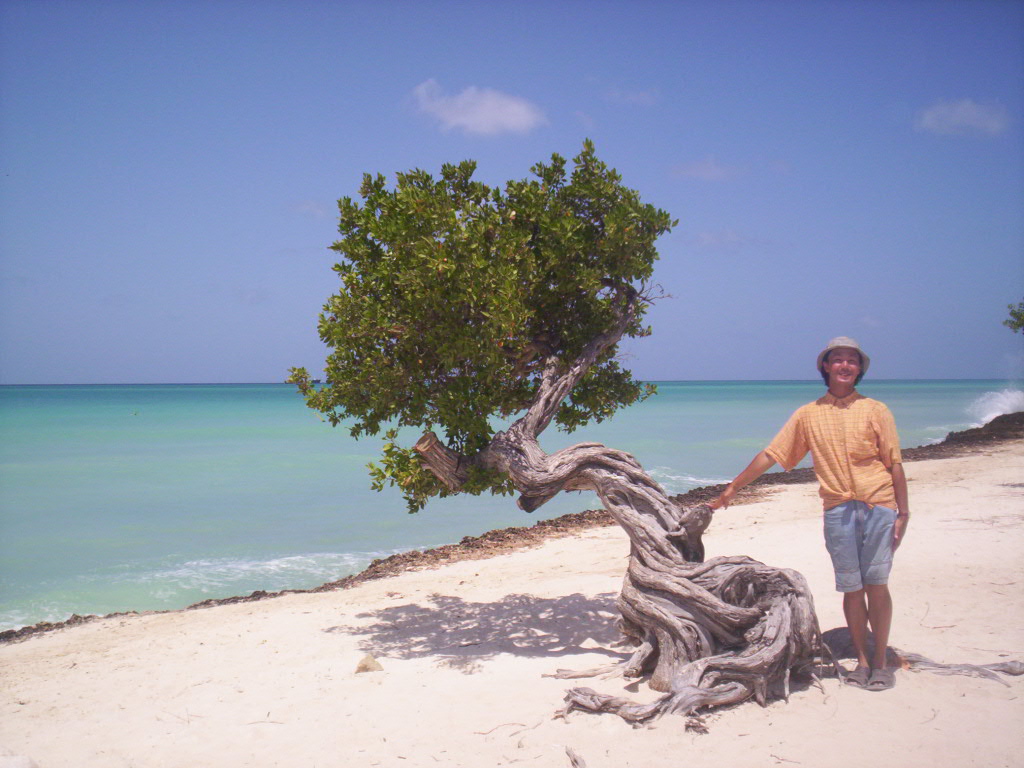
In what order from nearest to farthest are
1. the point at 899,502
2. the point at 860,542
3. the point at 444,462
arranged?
the point at 899,502 < the point at 860,542 < the point at 444,462

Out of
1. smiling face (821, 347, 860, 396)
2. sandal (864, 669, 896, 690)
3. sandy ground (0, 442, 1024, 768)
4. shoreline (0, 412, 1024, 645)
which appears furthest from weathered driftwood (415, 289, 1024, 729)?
shoreline (0, 412, 1024, 645)

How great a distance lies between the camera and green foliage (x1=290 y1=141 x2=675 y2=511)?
20.7ft

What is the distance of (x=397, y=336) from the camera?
6867mm

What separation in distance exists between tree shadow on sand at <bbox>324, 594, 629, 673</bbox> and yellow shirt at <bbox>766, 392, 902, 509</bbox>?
269 cm

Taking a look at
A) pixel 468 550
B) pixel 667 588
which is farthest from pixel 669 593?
pixel 468 550

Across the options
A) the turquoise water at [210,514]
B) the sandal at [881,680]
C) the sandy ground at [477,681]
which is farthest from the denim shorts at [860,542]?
the turquoise water at [210,514]

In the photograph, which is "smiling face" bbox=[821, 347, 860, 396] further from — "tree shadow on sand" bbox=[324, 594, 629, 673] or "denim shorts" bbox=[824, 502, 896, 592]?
"tree shadow on sand" bbox=[324, 594, 629, 673]

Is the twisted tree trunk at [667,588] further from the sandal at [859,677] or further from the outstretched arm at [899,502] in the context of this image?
the outstretched arm at [899,502]

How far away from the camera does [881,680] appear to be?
5.11 meters

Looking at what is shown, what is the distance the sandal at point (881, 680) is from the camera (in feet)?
16.7

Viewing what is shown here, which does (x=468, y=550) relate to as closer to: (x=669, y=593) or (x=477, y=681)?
(x=477, y=681)

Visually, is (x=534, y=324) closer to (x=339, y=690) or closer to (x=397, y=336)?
(x=397, y=336)

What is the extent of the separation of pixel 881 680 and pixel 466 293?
4.38 metres

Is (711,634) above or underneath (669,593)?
underneath
